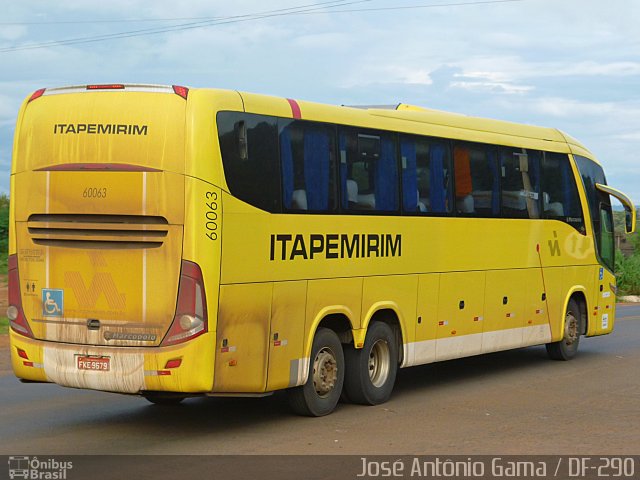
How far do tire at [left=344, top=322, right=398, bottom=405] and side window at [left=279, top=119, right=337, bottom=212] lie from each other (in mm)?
1713

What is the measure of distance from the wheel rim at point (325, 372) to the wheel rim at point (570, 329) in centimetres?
658

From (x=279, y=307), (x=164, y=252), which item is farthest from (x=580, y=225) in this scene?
(x=164, y=252)

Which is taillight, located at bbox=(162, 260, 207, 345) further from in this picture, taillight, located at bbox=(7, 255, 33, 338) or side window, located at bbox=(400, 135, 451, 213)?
side window, located at bbox=(400, 135, 451, 213)

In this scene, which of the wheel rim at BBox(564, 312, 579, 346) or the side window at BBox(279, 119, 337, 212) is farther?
the wheel rim at BBox(564, 312, 579, 346)

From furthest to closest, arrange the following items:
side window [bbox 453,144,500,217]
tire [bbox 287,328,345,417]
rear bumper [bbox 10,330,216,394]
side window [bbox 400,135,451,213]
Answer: side window [bbox 453,144,500,217] < side window [bbox 400,135,451,213] < tire [bbox 287,328,345,417] < rear bumper [bbox 10,330,216,394]

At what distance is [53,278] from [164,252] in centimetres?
123

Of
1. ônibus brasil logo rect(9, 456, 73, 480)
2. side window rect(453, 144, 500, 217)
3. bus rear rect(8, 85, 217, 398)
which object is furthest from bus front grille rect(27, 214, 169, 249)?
side window rect(453, 144, 500, 217)

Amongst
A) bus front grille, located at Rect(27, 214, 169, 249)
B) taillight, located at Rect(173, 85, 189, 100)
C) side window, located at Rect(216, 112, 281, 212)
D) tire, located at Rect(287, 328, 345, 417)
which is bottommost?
tire, located at Rect(287, 328, 345, 417)

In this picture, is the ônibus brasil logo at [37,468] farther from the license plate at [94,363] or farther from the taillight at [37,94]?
the taillight at [37,94]

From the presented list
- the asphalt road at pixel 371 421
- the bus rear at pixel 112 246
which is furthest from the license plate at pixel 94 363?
the asphalt road at pixel 371 421

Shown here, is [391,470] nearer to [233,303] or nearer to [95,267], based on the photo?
[233,303]

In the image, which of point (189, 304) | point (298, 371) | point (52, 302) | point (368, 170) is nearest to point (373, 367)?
point (298, 371)

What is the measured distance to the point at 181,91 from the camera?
11172 mm

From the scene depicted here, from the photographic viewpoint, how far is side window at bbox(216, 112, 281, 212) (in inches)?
447
